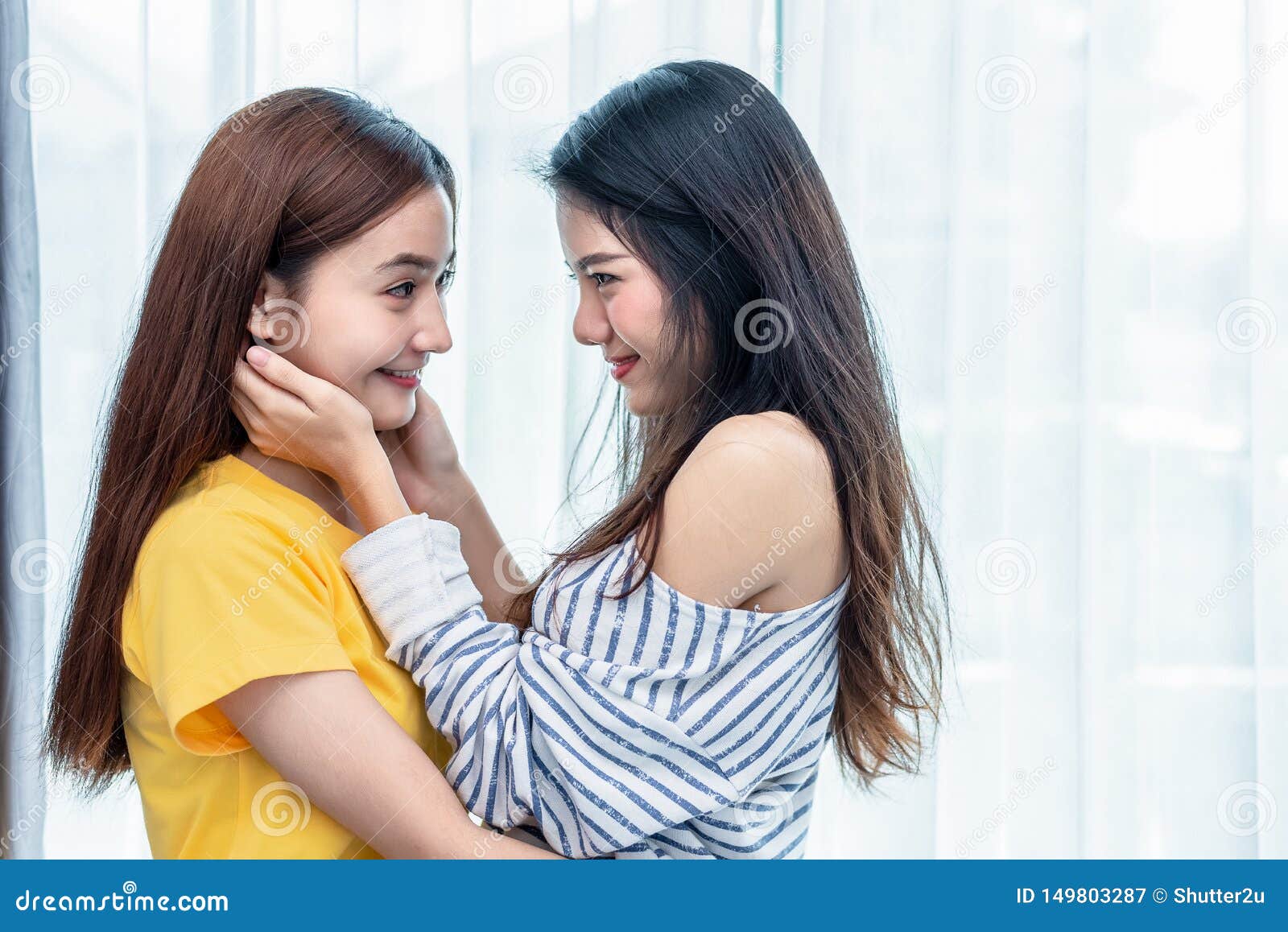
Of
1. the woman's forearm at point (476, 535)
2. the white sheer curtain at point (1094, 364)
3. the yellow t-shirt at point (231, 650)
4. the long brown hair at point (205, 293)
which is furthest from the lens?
the white sheer curtain at point (1094, 364)

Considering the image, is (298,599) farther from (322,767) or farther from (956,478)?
(956,478)

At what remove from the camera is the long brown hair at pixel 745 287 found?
1.03 meters

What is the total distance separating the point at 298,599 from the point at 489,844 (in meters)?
0.29

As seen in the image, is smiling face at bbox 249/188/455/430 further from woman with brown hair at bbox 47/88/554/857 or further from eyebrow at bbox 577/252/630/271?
eyebrow at bbox 577/252/630/271

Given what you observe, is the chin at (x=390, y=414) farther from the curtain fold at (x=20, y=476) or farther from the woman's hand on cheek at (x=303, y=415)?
the curtain fold at (x=20, y=476)

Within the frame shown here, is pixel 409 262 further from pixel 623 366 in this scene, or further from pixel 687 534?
pixel 687 534

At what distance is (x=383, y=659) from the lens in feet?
3.32

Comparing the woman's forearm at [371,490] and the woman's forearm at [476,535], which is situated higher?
the woman's forearm at [371,490]

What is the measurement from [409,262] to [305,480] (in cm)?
27

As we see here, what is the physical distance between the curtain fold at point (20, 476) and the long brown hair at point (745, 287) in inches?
39.0

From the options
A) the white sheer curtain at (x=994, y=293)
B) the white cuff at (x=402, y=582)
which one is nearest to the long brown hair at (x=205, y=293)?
the white cuff at (x=402, y=582)
